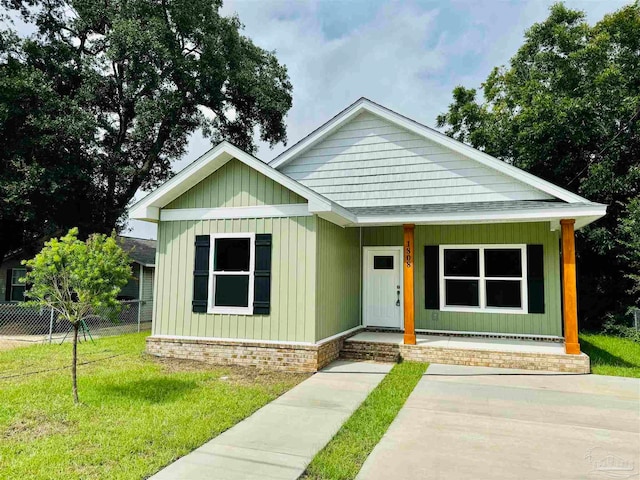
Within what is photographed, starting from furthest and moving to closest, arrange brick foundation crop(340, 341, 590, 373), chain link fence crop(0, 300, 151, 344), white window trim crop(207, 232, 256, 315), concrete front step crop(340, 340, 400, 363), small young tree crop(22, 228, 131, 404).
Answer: chain link fence crop(0, 300, 151, 344) → concrete front step crop(340, 340, 400, 363) → white window trim crop(207, 232, 256, 315) → brick foundation crop(340, 341, 590, 373) → small young tree crop(22, 228, 131, 404)

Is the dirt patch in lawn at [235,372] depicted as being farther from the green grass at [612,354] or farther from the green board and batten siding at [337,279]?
the green grass at [612,354]

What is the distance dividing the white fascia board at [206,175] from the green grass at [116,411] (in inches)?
117

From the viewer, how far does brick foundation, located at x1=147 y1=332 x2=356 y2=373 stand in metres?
7.31

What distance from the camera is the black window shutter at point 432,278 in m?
9.73

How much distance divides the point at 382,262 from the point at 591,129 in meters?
9.52

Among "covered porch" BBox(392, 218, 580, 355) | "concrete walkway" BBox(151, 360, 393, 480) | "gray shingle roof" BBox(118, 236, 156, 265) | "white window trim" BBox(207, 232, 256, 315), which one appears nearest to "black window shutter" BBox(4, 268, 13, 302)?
"gray shingle roof" BBox(118, 236, 156, 265)

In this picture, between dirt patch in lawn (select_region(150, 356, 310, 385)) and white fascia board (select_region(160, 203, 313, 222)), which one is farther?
white fascia board (select_region(160, 203, 313, 222))

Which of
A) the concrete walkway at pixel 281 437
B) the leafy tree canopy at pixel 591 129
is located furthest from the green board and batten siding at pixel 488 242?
the leafy tree canopy at pixel 591 129

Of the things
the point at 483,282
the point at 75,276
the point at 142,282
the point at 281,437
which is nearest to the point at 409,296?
the point at 483,282

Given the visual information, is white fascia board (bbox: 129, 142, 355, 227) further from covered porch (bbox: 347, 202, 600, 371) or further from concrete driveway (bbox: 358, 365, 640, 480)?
concrete driveway (bbox: 358, 365, 640, 480)

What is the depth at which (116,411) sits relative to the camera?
5039 mm

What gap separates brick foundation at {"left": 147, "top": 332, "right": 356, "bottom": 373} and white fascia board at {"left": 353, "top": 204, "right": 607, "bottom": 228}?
2692 millimetres

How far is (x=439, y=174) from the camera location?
10.1 metres

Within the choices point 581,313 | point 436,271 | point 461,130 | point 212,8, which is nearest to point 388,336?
point 436,271
